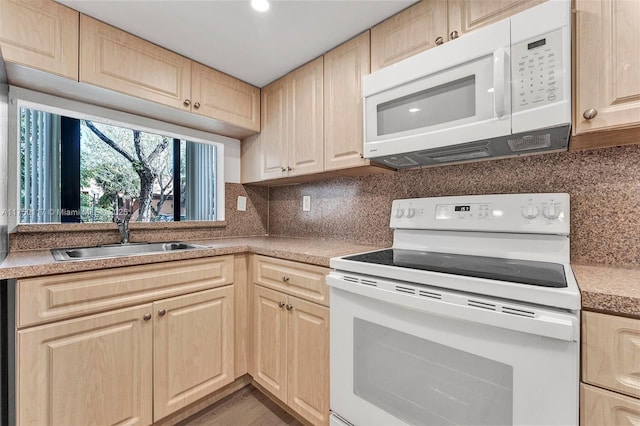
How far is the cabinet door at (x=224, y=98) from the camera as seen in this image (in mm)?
1845

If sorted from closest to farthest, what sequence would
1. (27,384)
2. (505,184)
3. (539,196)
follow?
(27,384) < (539,196) < (505,184)

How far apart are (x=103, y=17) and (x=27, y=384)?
1.68m

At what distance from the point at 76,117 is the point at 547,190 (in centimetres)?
254

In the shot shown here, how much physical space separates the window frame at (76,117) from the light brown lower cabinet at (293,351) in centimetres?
100

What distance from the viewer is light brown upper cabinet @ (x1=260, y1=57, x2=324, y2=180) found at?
1.80 metres

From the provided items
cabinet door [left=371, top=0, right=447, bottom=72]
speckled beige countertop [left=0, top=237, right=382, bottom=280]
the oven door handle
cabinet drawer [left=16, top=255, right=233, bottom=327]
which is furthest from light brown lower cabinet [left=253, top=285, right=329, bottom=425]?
cabinet door [left=371, top=0, right=447, bottom=72]

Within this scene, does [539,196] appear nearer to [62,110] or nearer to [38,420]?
[38,420]

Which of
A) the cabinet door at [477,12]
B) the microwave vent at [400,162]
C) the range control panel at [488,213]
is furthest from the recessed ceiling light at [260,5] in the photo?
the range control panel at [488,213]

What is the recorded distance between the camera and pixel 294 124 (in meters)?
1.95

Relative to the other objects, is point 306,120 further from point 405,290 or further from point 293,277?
point 405,290

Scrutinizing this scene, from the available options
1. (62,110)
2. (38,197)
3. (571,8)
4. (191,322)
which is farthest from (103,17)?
(571,8)

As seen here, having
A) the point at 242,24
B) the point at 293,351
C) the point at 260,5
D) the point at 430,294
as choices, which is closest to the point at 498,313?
the point at 430,294

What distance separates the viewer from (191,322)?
1.54 meters

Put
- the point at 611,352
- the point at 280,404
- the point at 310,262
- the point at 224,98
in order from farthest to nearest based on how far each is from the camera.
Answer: the point at 224,98, the point at 280,404, the point at 310,262, the point at 611,352
